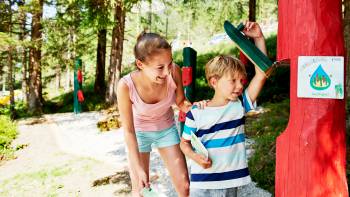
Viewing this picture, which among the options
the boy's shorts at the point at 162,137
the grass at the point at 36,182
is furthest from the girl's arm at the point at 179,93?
the grass at the point at 36,182

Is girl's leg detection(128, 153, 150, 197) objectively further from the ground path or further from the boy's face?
the ground path

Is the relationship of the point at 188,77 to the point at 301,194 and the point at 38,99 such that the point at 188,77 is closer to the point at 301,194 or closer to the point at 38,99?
the point at 301,194

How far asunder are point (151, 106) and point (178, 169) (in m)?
0.50

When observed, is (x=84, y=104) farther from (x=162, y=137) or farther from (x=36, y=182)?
(x=162, y=137)

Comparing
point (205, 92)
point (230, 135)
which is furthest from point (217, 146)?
point (205, 92)

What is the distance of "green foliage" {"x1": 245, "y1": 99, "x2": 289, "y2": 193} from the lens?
473 centimetres

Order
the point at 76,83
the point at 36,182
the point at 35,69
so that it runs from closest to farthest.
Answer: the point at 36,182
the point at 76,83
the point at 35,69

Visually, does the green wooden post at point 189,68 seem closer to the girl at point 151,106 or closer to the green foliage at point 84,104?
the girl at point 151,106

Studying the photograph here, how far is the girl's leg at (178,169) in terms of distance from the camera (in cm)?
284

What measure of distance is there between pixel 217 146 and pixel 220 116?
0.53ft

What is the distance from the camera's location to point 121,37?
1298 centimetres

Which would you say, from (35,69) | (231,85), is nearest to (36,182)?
(231,85)

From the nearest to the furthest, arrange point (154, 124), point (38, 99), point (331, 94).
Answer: point (331, 94) → point (154, 124) → point (38, 99)

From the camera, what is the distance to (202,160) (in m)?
2.08
